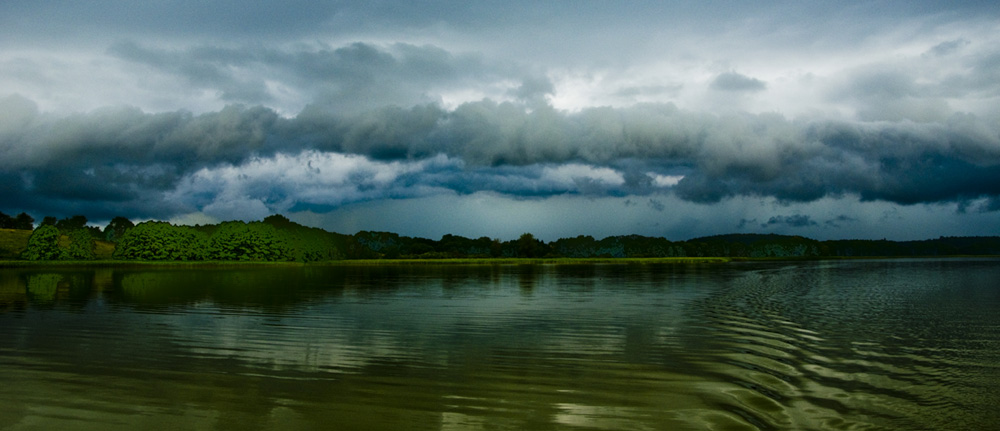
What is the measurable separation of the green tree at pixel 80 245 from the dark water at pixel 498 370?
12884cm

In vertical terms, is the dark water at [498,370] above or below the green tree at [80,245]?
below

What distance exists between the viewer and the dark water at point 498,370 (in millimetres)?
11367

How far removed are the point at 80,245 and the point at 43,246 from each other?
8.28 m

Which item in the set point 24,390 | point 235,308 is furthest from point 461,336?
point 235,308

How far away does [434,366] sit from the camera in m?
16.4

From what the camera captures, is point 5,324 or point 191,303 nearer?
point 5,324

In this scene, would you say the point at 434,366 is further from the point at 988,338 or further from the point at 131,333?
the point at 988,338

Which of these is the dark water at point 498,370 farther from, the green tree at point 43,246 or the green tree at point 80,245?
the green tree at point 80,245

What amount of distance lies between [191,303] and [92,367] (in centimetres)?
2146

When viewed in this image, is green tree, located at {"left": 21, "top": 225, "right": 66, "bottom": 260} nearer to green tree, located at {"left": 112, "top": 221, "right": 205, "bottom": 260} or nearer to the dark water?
green tree, located at {"left": 112, "top": 221, "right": 205, "bottom": 260}

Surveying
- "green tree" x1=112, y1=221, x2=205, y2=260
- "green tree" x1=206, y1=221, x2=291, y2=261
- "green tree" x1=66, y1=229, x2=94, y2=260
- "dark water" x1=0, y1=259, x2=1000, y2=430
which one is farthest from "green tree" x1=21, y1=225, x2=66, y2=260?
"dark water" x1=0, y1=259, x2=1000, y2=430

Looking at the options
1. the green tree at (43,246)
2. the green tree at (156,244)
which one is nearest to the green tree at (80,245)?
the green tree at (43,246)

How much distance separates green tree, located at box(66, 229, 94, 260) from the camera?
13588 cm

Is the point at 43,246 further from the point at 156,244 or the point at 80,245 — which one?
the point at 156,244
